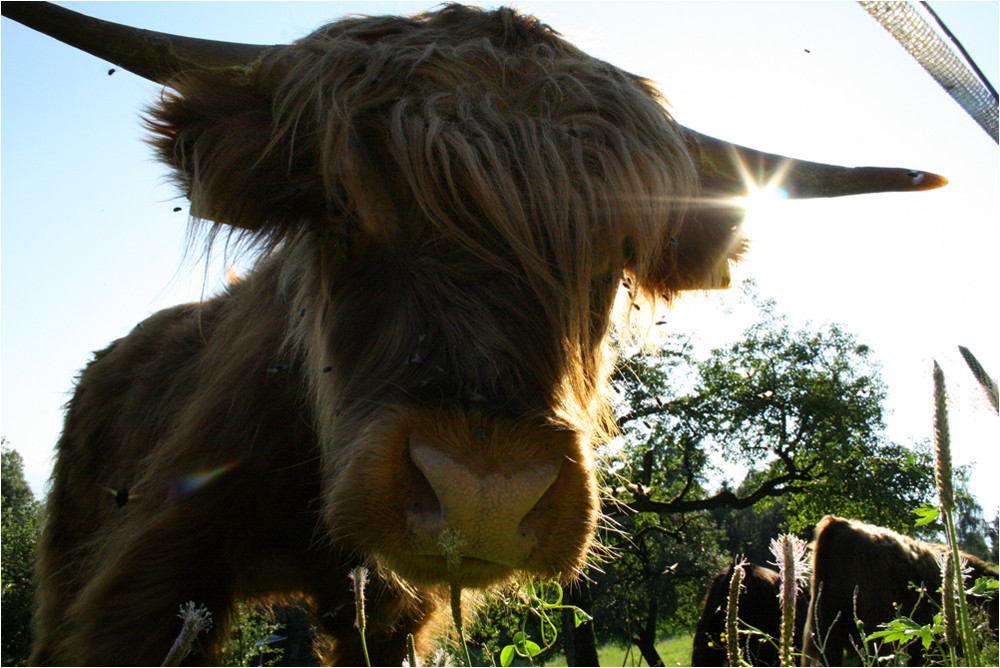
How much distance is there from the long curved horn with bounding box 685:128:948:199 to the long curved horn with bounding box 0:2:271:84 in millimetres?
1849

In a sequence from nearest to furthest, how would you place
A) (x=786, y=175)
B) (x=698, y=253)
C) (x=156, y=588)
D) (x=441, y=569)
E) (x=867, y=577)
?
(x=441, y=569) → (x=156, y=588) → (x=786, y=175) → (x=698, y=253) → (x=867, y=577)

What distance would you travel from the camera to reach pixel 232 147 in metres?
2.56

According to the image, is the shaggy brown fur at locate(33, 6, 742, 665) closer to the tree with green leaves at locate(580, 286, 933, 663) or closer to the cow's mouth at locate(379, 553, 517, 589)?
the cow's mouth at locate(379, 553, 517, 589)

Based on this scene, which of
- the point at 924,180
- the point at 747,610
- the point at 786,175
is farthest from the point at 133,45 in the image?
the point at 747,610

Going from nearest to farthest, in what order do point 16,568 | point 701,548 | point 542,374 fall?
point 542,374, point 16,568, point 701,548

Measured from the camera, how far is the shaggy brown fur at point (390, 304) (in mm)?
1966

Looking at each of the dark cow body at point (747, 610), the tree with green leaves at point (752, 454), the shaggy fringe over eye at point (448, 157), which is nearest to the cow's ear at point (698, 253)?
the shaggy fringe over eye at point (448, 157)

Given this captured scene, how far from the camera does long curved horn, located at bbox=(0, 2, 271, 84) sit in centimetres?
222

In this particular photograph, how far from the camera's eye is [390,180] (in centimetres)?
247

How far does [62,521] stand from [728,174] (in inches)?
146

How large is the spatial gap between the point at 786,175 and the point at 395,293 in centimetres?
171

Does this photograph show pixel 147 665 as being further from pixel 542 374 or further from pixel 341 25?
pixel 341 25

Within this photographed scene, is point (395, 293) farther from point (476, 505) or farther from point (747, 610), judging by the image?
point (747, 610)

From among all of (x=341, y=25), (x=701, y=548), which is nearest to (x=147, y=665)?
(x=341, y=25)
